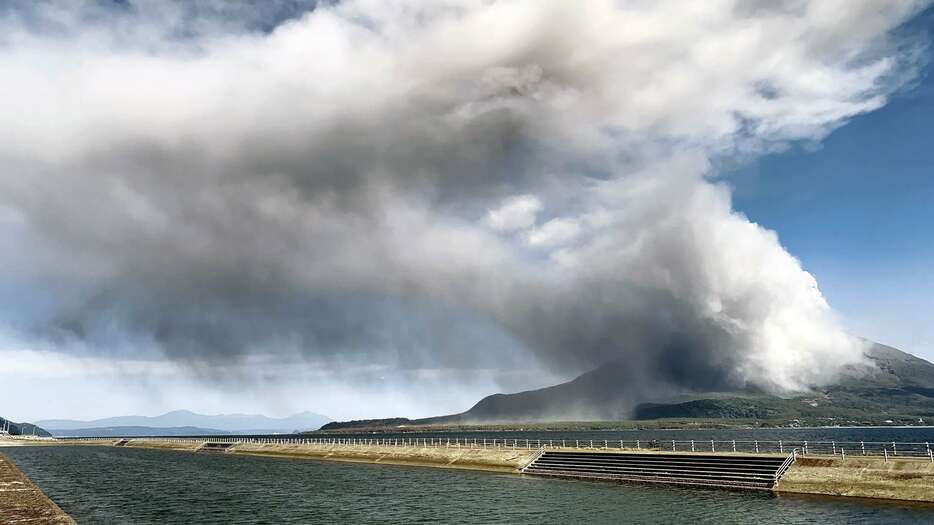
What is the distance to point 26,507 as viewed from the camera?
146 ft

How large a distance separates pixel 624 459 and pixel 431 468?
3811 centimetres

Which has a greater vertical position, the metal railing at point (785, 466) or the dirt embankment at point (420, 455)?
the metal railing at point (785, 466)

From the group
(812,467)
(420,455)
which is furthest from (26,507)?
(420,455)

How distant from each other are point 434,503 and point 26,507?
35.0 meters

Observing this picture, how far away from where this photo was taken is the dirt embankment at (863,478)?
46.7 metres

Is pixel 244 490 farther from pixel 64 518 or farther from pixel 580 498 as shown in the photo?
pixel 580 498

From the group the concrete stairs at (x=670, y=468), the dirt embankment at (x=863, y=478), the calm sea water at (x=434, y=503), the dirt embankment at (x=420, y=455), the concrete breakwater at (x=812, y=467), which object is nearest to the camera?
the calm sea water at (x=434, y=503)

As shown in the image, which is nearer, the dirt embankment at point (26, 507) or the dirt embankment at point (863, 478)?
the dirt embankment at point (26, 507)

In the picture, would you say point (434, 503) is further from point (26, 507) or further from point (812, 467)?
point (812, 467)

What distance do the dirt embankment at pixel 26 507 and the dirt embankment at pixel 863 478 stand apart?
206ft

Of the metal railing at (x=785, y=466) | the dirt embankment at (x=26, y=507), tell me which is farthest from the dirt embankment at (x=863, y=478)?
the dirt embankment at (x=26, y=507)

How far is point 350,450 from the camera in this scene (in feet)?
447

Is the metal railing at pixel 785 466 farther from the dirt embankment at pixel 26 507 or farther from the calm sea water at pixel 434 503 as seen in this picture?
the dirt embankment at pixel 26 507

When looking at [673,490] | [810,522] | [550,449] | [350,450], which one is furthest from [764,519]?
[350,450]
